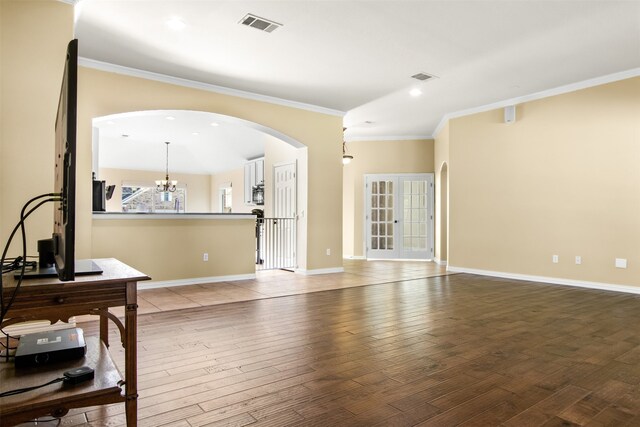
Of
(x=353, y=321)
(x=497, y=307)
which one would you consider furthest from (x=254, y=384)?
(x=497, y=307)

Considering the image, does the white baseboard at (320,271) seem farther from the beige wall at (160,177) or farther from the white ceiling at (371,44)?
the beige wall at (160,177)

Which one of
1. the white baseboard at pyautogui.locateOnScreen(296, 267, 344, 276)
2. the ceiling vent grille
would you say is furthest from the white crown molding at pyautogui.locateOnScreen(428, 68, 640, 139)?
the white baseboard at pyautogui.locateOnScreen(296, 267, 344, 276)

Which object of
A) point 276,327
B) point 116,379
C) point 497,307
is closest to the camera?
point 116,379

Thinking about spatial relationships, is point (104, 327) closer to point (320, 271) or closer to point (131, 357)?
point (131, 357)

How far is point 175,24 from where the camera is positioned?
380 centimetres

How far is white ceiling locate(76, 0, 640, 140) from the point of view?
3.55 meters

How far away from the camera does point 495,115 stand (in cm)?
667

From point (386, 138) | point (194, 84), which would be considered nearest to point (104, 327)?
point (194, 84)

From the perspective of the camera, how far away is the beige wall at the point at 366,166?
30.6ft

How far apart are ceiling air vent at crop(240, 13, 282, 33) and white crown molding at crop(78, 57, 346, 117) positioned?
1.88m

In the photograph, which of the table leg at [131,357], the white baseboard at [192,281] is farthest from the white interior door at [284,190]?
the table leg at [131,357]

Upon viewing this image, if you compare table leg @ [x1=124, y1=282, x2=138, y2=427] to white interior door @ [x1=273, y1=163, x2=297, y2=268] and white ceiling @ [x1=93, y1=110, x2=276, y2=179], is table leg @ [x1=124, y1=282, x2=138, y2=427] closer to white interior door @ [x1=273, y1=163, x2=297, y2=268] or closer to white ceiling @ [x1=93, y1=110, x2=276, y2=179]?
white interior door @ [x1=273, y1=163, x2=297, y2=268]

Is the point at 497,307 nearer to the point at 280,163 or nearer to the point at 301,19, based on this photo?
the point at 301,19

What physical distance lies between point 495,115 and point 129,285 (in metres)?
6.58
